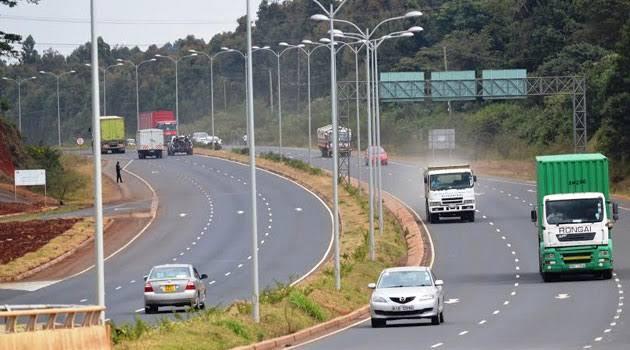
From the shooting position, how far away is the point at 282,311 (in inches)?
1460

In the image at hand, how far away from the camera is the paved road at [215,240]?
55531 millimetres

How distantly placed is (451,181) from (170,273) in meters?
32.1

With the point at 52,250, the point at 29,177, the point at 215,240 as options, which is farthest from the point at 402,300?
the point at 29,177

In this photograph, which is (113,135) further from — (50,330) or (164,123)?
(50,330)

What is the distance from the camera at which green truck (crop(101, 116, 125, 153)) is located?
452 ft

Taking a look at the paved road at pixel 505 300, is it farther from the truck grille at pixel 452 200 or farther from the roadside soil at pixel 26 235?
the roadside soil at pixel 26 235

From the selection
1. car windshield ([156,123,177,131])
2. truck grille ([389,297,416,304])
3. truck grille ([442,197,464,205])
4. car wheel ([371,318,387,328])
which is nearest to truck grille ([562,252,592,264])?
car wheel ([371,318,387,328])

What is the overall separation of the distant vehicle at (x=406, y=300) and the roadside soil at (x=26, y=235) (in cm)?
3180

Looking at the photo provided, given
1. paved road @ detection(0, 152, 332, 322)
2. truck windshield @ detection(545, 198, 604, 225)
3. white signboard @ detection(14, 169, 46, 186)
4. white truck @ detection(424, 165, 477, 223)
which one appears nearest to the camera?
truck windshield @ detection(545, 198, 604, 225)

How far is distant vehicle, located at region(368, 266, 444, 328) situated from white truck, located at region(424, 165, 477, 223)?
3699 cm

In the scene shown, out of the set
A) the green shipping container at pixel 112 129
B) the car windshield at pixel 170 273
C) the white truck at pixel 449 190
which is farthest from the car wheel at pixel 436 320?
the green shipping container at pixel 112 129

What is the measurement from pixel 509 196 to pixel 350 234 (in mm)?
22908

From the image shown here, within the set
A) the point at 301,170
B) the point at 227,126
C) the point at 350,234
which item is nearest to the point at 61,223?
the point at 350,234

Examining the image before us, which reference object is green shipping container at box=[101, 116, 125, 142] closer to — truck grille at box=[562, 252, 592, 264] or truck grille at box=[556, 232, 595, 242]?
truck grille at box=[562, 252, 592, 264]
